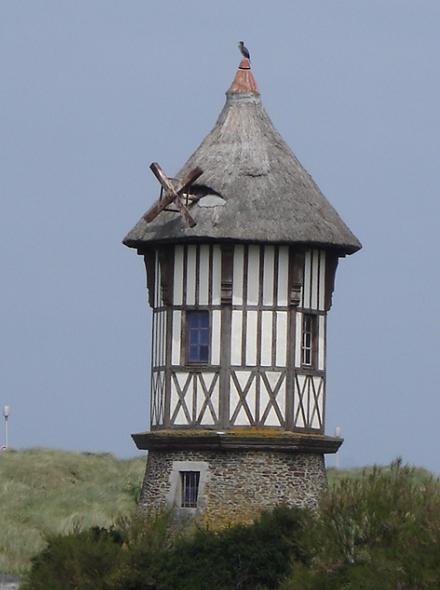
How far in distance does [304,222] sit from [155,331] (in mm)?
3253

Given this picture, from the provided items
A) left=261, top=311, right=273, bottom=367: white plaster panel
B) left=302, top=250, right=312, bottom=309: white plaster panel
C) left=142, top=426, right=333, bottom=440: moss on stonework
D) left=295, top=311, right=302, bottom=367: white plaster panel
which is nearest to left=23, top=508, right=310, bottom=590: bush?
left=142, top=426, right=333, bottom=440: moss on stonework

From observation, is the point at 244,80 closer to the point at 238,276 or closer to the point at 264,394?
the point at 238,276

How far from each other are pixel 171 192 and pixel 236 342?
274cm

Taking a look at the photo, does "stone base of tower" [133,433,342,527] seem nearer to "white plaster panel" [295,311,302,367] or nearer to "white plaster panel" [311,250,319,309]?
"white plaster panel" [295,311,302,367]

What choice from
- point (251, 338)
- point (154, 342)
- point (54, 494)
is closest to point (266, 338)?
point (251, 338)

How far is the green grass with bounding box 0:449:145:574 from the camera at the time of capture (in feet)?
147

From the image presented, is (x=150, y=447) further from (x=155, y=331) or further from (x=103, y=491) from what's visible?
(x=103, y=491)

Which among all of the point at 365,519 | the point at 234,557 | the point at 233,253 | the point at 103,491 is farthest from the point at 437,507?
the point at 103,491

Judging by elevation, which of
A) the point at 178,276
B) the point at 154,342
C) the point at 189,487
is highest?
the point at 178,276

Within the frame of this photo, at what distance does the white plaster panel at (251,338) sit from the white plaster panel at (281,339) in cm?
38

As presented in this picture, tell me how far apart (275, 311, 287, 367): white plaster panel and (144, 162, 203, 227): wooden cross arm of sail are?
6.95 ft

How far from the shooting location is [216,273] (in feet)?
113

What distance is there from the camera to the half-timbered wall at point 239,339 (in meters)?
34.3

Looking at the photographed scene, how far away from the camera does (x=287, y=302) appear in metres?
34.6
